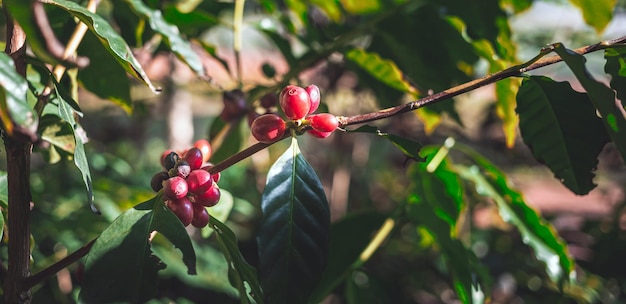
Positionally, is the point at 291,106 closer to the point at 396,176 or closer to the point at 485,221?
the point at 396,176

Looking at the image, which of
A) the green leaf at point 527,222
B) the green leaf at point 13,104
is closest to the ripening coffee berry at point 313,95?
the green leaf at point 13,104

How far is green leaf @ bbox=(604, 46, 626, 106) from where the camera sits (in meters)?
0.49

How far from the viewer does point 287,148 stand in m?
0.72

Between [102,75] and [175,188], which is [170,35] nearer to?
[102,75]

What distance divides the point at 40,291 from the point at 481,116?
2149 mm

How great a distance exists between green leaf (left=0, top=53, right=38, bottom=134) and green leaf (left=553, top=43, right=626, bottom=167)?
0.41 meters

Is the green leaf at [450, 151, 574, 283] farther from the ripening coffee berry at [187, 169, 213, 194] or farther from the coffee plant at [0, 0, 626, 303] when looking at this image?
the ripening coffee berry at [187, 169, 213, 194]

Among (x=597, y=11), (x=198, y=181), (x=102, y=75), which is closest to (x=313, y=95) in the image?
(x=198, y=181)

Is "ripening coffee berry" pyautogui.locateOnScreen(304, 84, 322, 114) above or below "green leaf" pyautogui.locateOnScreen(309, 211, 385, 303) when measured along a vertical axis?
above

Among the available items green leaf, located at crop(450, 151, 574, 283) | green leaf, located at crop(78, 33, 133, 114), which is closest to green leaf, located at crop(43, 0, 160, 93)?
green leaf, located at crop(78, 33, 133, 114)

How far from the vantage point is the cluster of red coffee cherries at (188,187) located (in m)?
0.49

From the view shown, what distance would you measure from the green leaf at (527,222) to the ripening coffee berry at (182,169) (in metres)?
0.55

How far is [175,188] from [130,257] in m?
0.07

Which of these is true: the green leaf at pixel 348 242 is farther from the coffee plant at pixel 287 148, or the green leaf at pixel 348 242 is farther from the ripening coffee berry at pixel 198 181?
the ripening coffee berry at pixel 198 181
